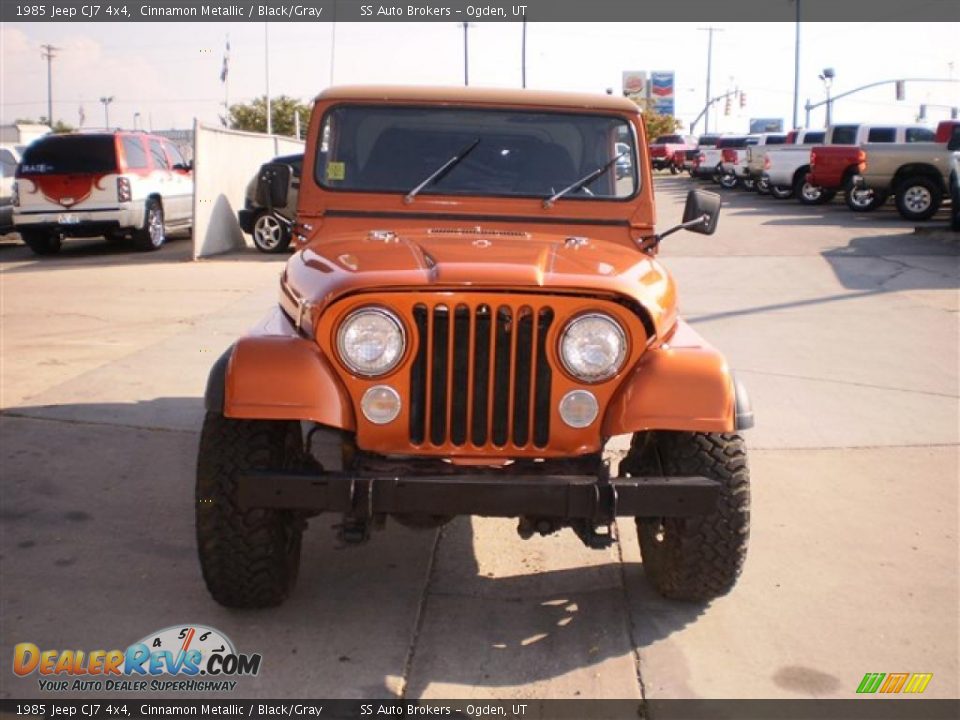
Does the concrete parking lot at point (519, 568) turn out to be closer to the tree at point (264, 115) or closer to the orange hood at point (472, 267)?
the orange hood at point (472, 267)

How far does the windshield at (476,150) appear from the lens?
15.6 ft

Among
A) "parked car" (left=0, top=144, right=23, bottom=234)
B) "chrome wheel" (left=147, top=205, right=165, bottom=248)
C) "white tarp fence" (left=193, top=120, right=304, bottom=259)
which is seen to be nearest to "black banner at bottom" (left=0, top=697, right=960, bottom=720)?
"white tarp fence" (left=193, top=120, right=304, bottom=259)

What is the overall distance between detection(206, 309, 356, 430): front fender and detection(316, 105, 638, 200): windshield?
144 cm

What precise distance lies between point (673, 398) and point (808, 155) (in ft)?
76.3

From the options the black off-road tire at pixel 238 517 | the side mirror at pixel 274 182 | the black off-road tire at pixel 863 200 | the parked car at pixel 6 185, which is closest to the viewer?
the black off-road tire at pixel 238 517

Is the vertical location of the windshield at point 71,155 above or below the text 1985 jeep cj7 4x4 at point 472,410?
above

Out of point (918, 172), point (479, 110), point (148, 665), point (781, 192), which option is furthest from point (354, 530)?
point (781, 192)

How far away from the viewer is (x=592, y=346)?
11.4 ft

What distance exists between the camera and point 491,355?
11.3 feet

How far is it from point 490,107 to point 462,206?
47 centimetres

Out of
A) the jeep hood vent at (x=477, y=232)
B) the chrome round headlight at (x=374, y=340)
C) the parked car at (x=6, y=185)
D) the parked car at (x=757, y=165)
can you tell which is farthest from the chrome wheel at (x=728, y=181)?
the chrome round headlight at (x=374, y=340)

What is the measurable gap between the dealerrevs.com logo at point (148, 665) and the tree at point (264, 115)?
156 feet

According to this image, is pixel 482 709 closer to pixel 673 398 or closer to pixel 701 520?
pixel 701 520

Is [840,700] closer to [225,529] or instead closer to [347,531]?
[347,531]
